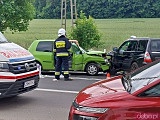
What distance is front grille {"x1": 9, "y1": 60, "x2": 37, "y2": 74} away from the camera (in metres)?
7.70

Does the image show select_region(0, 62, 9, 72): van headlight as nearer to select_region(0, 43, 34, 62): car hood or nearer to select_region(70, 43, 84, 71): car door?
select_region(0, 43, 34, 62): car hood

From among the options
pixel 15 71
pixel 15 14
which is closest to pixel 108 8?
pixel 15 14

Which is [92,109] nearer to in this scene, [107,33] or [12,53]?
[12,53]

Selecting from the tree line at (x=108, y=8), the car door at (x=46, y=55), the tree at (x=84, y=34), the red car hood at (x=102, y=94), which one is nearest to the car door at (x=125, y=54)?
the car door at (x=46, y=55)

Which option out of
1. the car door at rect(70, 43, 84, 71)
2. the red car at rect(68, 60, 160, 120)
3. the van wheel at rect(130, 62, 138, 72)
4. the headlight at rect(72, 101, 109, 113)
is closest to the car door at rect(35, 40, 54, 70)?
the car door at rect(70, 43, 84, 71)

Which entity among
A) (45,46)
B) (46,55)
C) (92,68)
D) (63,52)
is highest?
(63,52)

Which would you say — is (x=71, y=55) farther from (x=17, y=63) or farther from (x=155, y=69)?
(x=155, y=69)

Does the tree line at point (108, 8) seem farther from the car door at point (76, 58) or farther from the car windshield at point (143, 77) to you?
the car windshield at point (143, 77)

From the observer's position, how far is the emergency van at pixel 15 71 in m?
7.54

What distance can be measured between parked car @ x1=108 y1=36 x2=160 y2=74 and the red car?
23.4 feet

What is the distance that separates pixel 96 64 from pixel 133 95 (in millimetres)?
9601

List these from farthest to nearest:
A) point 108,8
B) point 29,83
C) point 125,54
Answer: point 108,8 < point 125,54 < point 29,83

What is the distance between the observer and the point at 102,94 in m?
4.48

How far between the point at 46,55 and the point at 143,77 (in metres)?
9.30
